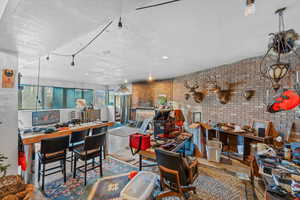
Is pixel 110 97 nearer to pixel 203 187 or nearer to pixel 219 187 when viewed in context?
pixel 203 187

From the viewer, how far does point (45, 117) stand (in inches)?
246

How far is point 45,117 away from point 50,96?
1323mm

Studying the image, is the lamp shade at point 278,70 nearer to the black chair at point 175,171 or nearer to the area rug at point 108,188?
the black chair at point 175,171

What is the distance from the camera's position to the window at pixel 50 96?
20.1 ft

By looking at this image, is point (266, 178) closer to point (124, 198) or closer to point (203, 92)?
point (124, 198)

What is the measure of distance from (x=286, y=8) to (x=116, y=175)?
160 inches

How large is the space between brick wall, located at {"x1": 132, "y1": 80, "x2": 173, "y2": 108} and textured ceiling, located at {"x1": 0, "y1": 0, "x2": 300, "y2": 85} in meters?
3.15

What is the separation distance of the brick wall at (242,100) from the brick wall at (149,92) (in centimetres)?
170

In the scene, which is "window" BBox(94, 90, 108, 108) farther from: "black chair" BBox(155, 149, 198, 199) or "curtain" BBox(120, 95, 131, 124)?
"black chair" BBox(155, 149, 198, 199)

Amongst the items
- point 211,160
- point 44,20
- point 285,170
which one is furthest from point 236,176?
point 44,20

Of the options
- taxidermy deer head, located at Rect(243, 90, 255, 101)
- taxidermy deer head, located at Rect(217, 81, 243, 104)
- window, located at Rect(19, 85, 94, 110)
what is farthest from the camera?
window, located at Rect(19, 85, 94, 110)

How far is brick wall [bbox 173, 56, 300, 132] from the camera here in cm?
301

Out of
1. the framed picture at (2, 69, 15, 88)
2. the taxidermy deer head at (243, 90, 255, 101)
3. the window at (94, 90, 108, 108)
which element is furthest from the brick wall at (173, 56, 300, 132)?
the window at (94, 90, 108, 108)

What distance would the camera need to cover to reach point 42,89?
21.9ft
